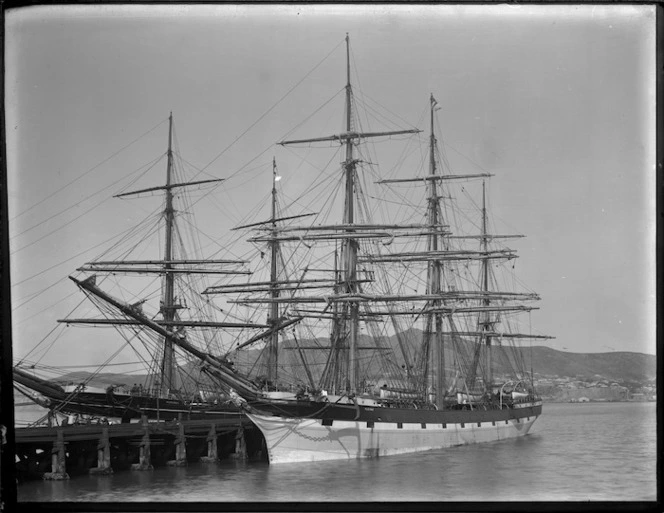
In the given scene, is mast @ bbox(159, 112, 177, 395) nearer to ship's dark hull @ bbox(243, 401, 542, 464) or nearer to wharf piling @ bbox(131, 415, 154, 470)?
wharf piling @ bbox(131, 415, 154, 470)

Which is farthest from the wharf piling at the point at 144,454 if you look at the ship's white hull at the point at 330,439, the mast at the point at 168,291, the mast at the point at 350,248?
the mast at the point at 350,248

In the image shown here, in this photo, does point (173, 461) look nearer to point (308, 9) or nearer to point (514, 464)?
point (514, 464)

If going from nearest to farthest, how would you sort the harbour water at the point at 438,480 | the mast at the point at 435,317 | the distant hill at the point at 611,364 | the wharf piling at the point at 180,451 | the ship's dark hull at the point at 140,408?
the harbour water at the point at 438,480
the distant hill at the point at 611,364
the wharf piling at the point at 180,451
the ship's dark hull at the point at 140,408
the mast at the point at 435,317

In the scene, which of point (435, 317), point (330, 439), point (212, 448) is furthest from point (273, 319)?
point (330, 439)

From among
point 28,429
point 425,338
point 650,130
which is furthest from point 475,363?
point 650,130

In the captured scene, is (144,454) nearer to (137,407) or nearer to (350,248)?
(137,407)

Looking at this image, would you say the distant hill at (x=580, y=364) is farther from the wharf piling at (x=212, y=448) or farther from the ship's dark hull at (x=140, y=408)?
the wharf piling at (x=212, y=448)

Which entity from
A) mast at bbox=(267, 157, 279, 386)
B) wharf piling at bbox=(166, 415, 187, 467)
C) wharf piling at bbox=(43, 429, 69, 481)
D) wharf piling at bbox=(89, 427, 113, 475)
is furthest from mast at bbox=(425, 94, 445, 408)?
wharf piling at bbox=(43, 429, 69, 481)
